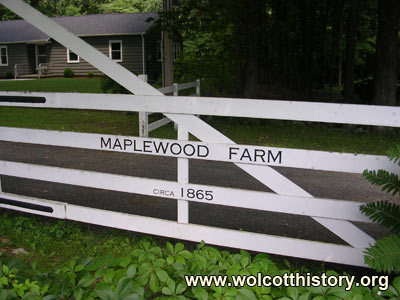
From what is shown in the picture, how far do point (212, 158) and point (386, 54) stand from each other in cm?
981

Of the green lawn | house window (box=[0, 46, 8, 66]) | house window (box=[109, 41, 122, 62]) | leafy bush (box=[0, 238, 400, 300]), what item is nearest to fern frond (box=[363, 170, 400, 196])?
leafy bush (box=[0, 238, 400, 300])

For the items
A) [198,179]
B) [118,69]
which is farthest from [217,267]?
[198,179]

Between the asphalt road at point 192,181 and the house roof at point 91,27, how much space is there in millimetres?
25599

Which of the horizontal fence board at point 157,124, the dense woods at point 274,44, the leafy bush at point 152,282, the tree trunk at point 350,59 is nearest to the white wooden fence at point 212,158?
the leafy bush at point 152,282

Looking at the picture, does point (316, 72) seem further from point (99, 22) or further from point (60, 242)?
point (60, 242)

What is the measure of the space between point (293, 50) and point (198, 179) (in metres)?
13.2

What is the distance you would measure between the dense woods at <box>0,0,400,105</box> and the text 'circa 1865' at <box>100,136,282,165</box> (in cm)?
878

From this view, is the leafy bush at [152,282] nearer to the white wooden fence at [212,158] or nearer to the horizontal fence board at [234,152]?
the white wooden fence at [212,158]

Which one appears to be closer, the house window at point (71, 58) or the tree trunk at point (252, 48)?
the tree trunk at point (252, 48)

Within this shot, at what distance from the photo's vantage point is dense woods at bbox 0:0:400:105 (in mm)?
12016

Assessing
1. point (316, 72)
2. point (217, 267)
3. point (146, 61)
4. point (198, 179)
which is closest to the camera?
point (217, 267)

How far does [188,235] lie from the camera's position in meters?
4.09

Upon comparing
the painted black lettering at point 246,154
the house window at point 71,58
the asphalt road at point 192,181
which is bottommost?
the asphalt road at point 192,181

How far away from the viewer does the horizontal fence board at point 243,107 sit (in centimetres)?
332
